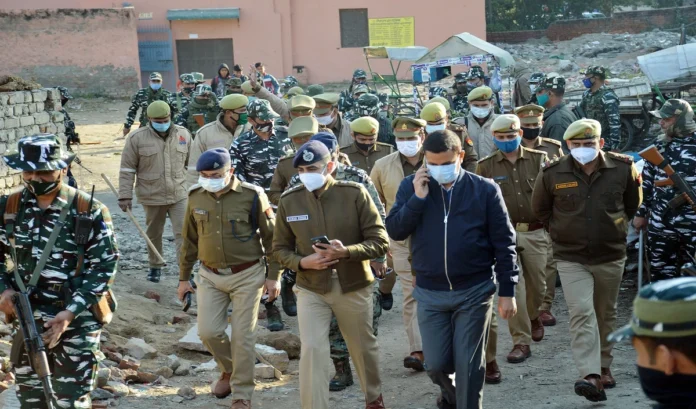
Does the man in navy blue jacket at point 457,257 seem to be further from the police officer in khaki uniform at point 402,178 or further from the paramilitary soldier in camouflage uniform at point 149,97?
the paramilitary soldier in camouflage uniform at point 149,97

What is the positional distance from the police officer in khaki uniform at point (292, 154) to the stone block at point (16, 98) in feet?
22.6

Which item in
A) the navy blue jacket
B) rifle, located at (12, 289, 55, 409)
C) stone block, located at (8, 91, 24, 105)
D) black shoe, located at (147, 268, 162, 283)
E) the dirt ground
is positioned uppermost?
stone block, located at (8, 91, 24, 105)

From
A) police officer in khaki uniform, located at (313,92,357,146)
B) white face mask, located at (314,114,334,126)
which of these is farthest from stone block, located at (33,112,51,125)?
white face mask, located at (314,114,334,126)

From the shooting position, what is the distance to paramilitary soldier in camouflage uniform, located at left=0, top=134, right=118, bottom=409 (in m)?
5.34

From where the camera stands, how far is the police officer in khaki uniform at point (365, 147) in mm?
8799

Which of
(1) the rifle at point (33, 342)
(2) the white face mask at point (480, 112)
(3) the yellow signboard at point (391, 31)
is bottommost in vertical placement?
(1) the rifle at point (33, 342)

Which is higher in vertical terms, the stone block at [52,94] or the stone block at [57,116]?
the stone block at [52,94]

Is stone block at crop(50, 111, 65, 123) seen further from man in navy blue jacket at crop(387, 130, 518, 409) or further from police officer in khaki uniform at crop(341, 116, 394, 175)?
man in navy blue jacket at crop(387, 130, 518, 409)

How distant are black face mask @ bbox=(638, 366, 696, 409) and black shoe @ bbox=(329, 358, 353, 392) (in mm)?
4756

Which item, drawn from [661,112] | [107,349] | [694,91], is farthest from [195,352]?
[694,91]

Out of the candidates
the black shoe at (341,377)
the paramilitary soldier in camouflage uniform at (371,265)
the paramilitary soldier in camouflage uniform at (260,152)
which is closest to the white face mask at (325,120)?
the paramilitary soldier in camouflage uniform at (260,152)

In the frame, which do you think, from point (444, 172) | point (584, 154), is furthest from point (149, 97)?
point (444, 172)

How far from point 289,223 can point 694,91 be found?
1443 cm

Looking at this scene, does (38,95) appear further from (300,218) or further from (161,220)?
(300,218)
